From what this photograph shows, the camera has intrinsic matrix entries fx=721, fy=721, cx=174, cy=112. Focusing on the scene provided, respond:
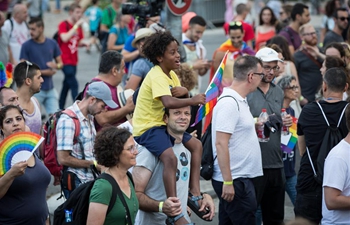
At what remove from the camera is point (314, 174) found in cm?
646

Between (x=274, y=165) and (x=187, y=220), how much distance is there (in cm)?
142

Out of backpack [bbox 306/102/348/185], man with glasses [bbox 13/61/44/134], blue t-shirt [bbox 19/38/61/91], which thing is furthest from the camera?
blue t-shirt [bbox 19/38/61/91]

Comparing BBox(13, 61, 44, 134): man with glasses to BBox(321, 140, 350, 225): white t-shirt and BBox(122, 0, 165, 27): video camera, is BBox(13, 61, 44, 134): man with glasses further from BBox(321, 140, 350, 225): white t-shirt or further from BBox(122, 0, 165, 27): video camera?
BBox(321, 140, 350, 225): white t-shirt

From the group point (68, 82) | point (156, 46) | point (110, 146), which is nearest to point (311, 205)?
point (156, 46)

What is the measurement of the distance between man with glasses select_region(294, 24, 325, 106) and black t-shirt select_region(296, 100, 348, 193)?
439 cm

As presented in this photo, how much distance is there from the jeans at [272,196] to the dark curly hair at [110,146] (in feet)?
6.84

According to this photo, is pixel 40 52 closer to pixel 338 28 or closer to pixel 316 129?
pixel 338 28

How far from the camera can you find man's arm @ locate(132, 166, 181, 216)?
17.9ft

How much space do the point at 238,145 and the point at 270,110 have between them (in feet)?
2.60

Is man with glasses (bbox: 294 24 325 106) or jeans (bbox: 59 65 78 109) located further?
jeans (bbox: 59 65 78 109)

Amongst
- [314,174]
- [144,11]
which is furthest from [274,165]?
[144,11]

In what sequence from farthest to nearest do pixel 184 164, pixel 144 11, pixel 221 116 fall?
pixel 144 11 → pixel 221 116 → pixel 184 164

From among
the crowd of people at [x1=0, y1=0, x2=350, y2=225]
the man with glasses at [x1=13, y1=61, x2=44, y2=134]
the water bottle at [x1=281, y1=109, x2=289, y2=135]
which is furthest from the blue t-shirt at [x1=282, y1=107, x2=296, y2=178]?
the man with glasses at [x1=13, y1=61, x2=44, y2=134]

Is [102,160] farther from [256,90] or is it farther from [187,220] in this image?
[256,90]
